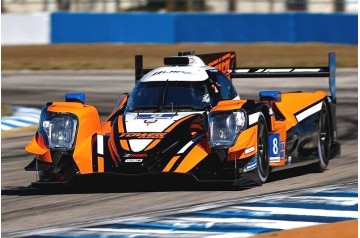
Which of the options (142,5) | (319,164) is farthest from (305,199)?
(142,5)

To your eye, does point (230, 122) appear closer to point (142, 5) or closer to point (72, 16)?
point (72, 16)

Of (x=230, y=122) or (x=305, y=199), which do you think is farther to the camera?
(x=230, y=122)

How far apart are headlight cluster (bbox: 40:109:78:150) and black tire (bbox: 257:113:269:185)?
6.12ft

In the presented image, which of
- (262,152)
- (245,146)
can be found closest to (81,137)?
(245,146)

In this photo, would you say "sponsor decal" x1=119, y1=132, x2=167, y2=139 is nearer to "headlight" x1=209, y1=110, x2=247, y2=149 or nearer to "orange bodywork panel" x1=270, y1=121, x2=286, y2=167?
"headlight" x1=209, y1=110, x2=247, y2=149

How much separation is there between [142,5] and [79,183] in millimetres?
47600

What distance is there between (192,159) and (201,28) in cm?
3388

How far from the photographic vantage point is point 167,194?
36.2ft

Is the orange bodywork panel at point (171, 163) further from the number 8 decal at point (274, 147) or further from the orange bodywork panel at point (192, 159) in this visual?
the number 8 decal at point (274, 147)

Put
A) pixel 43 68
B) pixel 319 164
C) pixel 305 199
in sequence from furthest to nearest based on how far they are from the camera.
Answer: pixel 43 68, pixel 319 164, pixel 305 199

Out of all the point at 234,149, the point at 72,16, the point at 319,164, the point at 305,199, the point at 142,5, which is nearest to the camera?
the point at 305,199

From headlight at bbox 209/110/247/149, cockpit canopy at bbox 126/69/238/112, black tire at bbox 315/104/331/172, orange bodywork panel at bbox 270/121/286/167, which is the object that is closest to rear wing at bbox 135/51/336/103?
black tire at bbox 315/104/331/172

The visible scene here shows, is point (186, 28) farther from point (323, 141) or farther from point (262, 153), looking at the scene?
point (262, 153)

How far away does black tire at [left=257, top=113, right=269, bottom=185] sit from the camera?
11.6 metres
